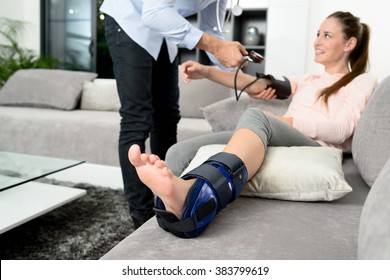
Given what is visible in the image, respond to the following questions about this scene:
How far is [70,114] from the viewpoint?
2.44 m

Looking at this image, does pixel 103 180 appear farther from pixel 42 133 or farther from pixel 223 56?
pixel 223 56

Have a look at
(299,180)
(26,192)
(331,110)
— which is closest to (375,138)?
(299,180)

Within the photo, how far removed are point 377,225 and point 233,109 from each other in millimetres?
1233

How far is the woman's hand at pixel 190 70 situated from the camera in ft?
4.53

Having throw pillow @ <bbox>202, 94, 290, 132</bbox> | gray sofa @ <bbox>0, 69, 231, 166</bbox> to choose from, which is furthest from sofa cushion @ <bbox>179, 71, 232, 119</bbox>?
throw pillow @ <bbox>202, 94, 290, 132</bbox>

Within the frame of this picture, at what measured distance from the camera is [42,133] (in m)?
2.26

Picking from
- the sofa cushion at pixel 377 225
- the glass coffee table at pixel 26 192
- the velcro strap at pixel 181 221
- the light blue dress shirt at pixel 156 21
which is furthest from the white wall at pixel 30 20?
the sofa cushion at pixel 377 225

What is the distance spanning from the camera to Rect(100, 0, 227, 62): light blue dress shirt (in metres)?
1.14

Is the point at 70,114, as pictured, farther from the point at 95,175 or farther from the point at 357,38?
the point at 357,38

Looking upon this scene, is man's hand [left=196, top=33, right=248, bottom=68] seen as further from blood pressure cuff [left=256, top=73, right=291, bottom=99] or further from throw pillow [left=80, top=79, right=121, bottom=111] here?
throw pillow [left=80, top=79, right=121, bottom=111]

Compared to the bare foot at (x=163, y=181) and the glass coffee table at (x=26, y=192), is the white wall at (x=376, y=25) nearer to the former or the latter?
the glass coffee table at (x=26, y=192)

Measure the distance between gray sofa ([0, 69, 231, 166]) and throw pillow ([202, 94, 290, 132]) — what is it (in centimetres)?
37
